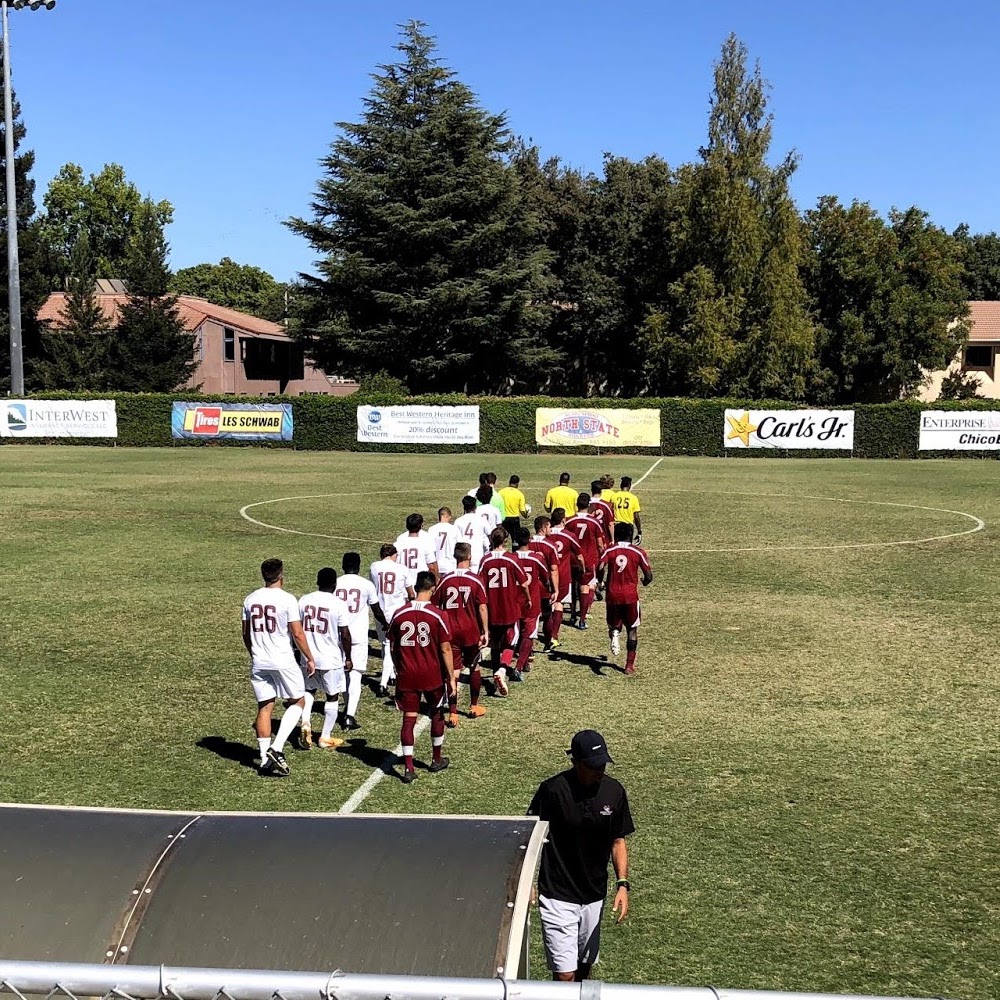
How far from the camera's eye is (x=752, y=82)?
73312 mm

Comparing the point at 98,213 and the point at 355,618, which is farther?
the point at 98,213

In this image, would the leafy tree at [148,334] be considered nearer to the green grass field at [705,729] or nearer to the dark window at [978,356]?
the green grass field at [705,729]

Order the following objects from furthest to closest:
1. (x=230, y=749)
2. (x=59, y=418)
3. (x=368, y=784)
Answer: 1. (x=59, y=418)
2. (x=230, y=749)
3. (x=368, y=784)

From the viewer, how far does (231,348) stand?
87.9m

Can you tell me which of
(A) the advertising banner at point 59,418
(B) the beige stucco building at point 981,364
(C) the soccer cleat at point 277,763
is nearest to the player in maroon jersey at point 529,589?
(C) the soccer cleat at point 277,763

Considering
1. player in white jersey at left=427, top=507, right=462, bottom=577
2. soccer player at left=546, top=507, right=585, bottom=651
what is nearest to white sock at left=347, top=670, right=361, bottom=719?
player in white jersey at left=427, top=507, right=462, bottom=577

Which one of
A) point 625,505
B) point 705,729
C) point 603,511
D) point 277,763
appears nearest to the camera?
point 277,763

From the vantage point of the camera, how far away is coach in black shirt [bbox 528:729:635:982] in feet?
21.6

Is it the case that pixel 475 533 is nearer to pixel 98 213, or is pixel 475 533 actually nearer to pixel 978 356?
pixel 978 356

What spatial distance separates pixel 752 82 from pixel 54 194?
7105cm

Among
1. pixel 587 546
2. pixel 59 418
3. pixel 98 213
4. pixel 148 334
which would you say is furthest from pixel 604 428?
pixel 98 213

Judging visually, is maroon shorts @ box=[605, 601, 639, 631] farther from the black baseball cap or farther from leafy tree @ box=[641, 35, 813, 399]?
leafy tree @ box=[641, 35, 813, 399]

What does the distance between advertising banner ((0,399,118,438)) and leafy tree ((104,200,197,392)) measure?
1596 cm

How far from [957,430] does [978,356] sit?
30.9 meters
